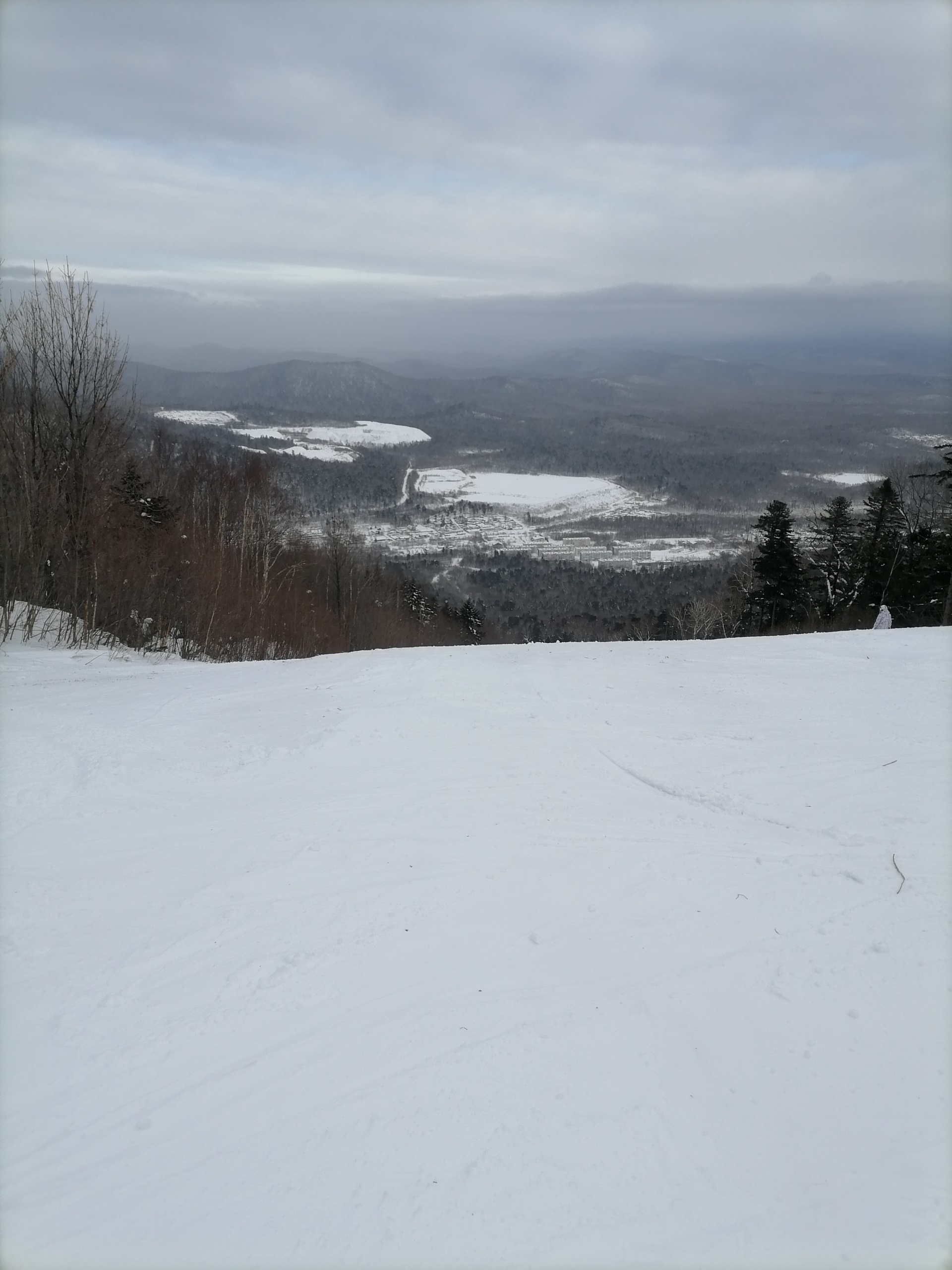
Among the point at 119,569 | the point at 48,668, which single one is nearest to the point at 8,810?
the point at 48,668

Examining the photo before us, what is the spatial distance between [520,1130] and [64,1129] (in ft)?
6.90

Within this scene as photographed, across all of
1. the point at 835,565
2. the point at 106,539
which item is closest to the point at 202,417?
the point at 835,565

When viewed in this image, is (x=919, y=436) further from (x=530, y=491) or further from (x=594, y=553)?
(x=594, y=553)

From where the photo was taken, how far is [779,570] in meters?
27.8

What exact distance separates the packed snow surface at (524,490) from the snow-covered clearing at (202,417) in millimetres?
32331

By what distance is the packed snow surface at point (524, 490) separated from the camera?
115188 millimetres

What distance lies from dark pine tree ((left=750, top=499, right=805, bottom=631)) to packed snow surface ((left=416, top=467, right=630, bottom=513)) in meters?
84.5

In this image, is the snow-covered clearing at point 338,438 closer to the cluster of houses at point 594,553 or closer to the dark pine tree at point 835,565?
the cluster of houses at point 594,553

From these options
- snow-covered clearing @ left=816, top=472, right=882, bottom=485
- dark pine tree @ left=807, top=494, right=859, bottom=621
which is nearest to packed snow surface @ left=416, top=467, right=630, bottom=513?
snow-covered clearing @ left=816, top=472, right=882, bottom=485

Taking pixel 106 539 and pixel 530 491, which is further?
pixel 530 491

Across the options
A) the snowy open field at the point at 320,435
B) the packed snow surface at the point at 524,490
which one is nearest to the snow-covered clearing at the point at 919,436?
the packed snow surface at the point at 524,490

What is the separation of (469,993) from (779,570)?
2657 centimetres

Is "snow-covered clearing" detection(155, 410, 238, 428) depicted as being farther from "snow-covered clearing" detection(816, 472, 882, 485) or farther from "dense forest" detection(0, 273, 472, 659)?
"snow-covered clearing" detection(816, 472, 882, 485)

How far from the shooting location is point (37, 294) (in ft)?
44.0
